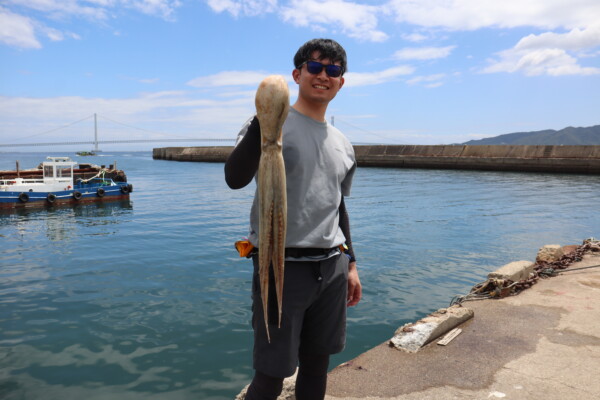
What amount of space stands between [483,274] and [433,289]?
1.65 metres

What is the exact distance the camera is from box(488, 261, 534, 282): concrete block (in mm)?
5469

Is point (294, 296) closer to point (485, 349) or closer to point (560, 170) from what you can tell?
point (485, 349)

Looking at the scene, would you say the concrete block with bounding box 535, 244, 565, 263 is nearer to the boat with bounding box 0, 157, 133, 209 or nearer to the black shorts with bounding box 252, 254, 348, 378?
the black shorts with bounding box 252, 254, 348, 378

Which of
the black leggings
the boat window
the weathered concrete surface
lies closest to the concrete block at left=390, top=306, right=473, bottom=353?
the weathered concrete surface

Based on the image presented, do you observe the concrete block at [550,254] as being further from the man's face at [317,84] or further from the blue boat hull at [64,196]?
the blue boat hull at [64,196]

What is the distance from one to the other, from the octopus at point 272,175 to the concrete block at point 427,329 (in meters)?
2.41

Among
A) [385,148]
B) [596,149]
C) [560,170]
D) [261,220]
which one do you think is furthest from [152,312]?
[385,148]

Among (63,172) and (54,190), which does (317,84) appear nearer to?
(54,190)

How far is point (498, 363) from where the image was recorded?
11.3 feet

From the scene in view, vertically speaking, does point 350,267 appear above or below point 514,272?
above

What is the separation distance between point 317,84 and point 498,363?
9.03 feet

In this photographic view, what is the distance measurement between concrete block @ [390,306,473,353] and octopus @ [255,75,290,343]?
241 cm

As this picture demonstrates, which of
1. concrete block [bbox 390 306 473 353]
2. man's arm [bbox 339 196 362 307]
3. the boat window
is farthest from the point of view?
the boat window

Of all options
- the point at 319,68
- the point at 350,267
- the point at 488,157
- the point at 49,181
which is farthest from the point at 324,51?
the point at 488,157
